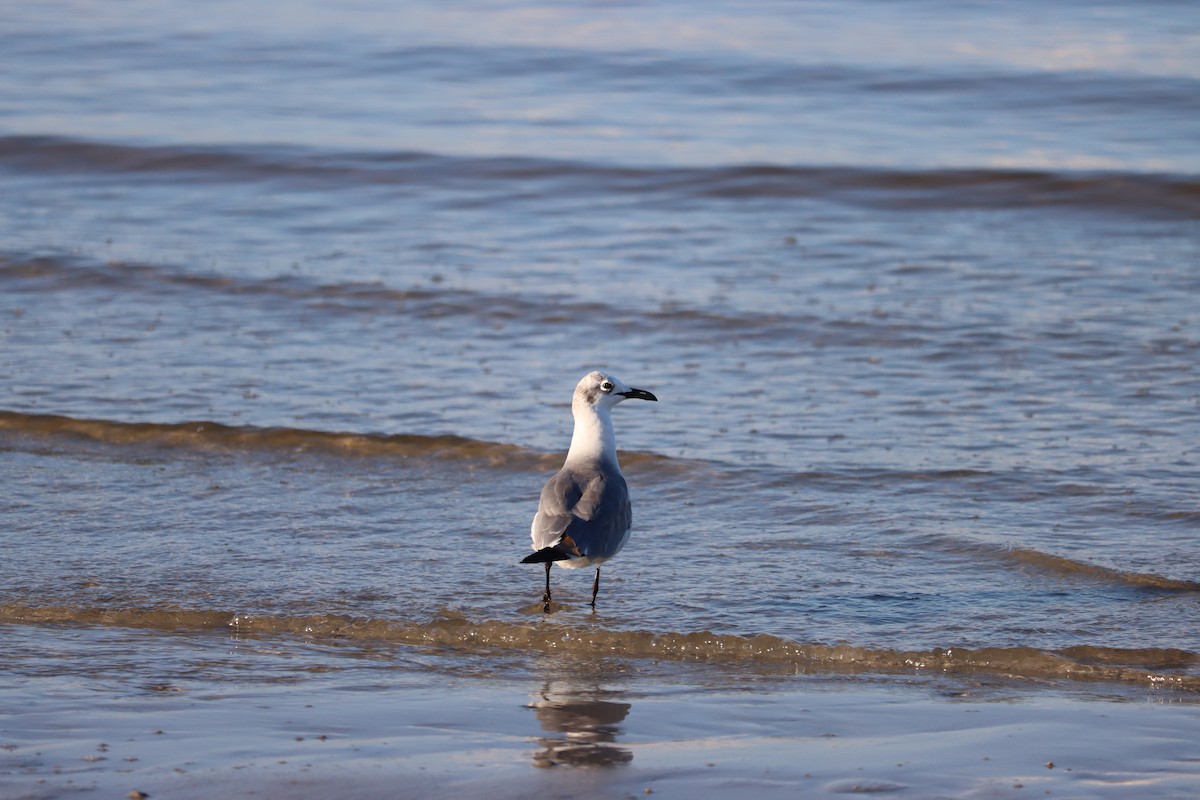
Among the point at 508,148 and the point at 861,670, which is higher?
the point at 508,148

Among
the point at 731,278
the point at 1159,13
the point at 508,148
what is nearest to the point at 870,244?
the point at 731,278

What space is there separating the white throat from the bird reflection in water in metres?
1.60

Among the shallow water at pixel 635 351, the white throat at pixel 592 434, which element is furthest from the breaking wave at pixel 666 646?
the white throat at pixel 592 434

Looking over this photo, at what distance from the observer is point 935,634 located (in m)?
5.77

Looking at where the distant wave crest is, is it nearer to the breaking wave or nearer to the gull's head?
the gull's head

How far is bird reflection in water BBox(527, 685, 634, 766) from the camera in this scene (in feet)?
14.4

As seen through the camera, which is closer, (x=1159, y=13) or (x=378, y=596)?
(x=378, y=596)

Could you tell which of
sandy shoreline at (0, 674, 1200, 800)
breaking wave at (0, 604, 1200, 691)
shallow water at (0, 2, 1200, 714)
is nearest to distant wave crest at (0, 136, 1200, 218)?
shallow water at (0, 2, 1200, 714)

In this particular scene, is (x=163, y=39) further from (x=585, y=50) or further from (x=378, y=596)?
(x=378, y=596)

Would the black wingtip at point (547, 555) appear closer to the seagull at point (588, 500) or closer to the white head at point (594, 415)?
the seagull at point (588, 500)

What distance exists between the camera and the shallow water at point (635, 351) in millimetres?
6156

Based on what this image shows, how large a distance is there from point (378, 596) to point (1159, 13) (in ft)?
69.6

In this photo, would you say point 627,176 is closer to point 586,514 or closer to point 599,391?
point 599,391

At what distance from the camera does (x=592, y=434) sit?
261 inches
